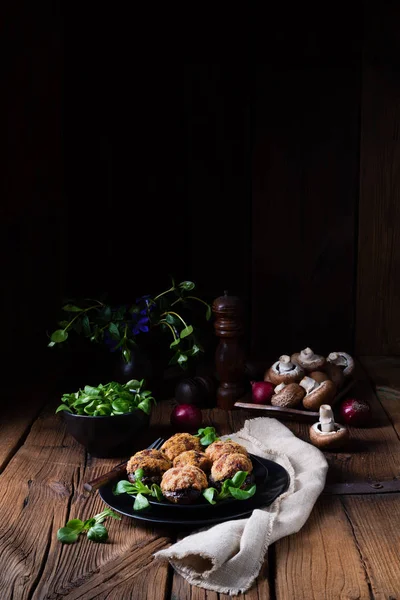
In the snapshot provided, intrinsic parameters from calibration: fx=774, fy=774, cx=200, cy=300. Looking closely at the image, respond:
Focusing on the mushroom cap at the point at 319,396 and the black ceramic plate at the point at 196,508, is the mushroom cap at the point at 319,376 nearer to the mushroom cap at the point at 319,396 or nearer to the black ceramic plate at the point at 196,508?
the mushroom cap at the point at 319,396

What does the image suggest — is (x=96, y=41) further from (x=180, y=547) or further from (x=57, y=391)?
(x=180, y=547)

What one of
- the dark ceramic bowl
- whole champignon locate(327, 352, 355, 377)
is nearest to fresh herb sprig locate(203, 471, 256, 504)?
the dark ceramic bowl

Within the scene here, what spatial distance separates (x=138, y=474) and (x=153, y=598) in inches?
12.2

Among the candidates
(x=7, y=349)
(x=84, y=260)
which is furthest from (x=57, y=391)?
(x=84, y=260)

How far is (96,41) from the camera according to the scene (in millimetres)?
2551

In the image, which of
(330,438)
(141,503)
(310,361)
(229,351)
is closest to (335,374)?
(310,361)

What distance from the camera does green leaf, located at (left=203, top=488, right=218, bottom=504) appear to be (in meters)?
1.40

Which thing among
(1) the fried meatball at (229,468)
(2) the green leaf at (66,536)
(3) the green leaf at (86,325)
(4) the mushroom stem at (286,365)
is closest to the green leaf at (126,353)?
(3) the green leaf at (86,325)

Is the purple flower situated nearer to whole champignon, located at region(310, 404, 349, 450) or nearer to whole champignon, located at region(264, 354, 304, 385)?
whole champignon, located at region(264, 354, 304, 385)

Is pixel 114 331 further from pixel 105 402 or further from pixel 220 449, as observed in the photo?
pixel 220 449

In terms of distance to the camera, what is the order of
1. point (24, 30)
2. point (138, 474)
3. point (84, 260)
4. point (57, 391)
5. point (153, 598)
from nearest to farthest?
1. point (153, 598)
2. point (138, 474)
3. point (57, 391)
4. point (24, 30)
5. point (84, 260)

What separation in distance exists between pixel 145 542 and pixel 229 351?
0.85 meters

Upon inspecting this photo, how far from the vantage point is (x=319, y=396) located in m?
2.04

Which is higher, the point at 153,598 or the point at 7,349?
the point at 7,349
